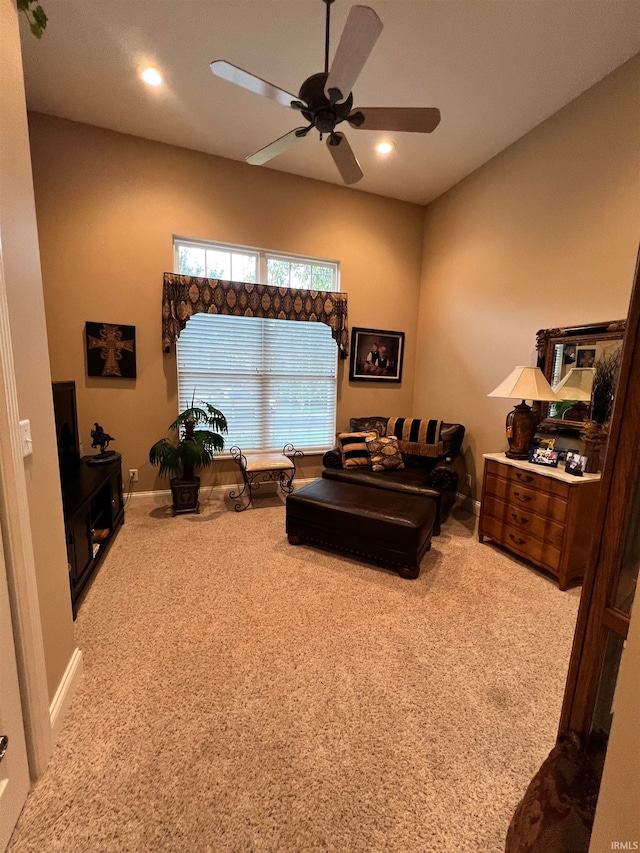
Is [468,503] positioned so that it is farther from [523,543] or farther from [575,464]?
[575,464]

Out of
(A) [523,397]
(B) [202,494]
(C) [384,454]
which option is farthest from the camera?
(B) [202,494]

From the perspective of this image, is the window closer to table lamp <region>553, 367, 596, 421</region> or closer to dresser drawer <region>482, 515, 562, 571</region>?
dresser drawer <region>482, 515, 562, 571</region>

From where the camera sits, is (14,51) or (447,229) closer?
(14,51)

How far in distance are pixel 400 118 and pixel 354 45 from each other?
22.4 inches

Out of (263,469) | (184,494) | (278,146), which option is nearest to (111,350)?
(184,494)

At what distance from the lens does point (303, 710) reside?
1445 millimetres

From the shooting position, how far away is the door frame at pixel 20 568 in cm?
104

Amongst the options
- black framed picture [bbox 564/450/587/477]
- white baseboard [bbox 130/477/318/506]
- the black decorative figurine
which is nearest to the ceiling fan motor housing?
black framed picture [bbox 564/450/587/477]

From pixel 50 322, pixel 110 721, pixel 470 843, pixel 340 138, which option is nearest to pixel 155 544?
pixel 110 721

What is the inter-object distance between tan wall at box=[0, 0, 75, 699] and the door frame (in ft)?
0.27

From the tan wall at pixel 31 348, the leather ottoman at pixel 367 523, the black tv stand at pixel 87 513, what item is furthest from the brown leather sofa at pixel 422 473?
the tan wall at pixel 31 348

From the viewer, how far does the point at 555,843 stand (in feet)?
2.56

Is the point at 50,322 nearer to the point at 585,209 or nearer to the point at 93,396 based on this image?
the point at 93,396

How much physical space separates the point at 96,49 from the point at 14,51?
181 cm
